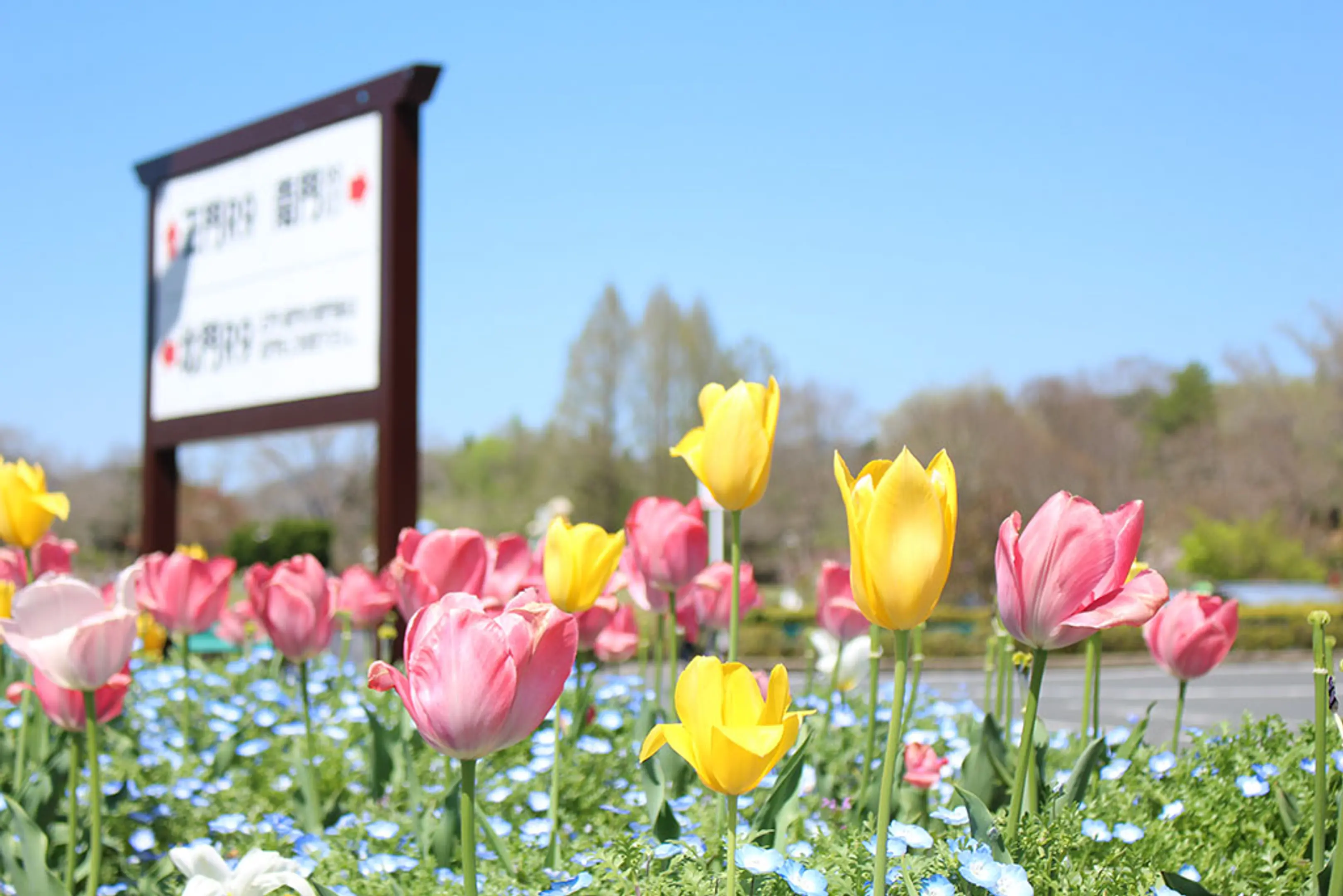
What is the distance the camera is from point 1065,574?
1267 mm

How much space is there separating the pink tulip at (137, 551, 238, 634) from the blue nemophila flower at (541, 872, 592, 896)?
133 cm

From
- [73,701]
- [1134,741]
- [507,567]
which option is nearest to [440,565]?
[507,567]

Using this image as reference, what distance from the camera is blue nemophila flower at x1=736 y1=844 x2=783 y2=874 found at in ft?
4.12

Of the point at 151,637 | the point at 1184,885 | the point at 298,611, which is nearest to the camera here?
the point at 1184,885

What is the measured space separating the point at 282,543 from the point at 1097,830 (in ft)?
98.5

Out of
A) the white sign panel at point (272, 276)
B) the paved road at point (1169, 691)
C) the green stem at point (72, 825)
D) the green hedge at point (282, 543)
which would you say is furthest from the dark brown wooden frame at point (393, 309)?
the green hedge at point (282, 543)

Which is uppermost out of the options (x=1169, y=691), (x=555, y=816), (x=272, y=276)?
(x=272, y=276)

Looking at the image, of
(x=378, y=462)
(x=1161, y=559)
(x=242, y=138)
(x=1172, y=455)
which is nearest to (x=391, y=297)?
(x=378, y=462)

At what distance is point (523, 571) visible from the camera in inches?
87.1

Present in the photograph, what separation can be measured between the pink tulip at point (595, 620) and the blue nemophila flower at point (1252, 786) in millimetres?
1212

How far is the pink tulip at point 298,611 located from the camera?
220 cm

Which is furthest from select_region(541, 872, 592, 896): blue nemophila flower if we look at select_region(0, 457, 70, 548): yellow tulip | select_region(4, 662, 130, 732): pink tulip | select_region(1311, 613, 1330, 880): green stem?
select_region(0, 457, 70, 548): yellow tulip

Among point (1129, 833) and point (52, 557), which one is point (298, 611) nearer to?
point (52, 557)

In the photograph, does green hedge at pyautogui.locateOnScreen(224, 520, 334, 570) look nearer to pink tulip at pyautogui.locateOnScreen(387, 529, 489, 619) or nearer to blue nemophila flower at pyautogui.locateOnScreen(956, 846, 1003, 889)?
pink tulip at pyautogui.locateOnScreen(387, 529, 489, 619)
